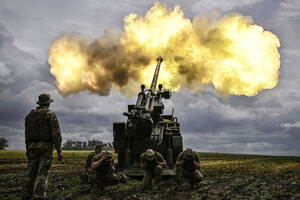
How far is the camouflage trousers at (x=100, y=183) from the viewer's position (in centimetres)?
982

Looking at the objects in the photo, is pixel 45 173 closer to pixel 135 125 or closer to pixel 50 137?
pixel 50 137

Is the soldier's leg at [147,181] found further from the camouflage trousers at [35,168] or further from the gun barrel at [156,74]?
the gun barrel at [156,74]

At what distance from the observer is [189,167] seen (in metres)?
10.8

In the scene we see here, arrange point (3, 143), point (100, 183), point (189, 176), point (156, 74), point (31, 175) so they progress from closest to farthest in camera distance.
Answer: point (31, 175)
point (100, 183)
point (189, 176)
point (156, 74)
point (3, 143)

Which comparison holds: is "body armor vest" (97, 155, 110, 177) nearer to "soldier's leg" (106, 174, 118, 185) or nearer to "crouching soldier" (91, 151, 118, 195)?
"crouching soldier" (91, 151, 118, 195)

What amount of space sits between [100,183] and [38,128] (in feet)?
10.7

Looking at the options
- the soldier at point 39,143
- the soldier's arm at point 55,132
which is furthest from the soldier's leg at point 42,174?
the soldier's arm at point 55,132

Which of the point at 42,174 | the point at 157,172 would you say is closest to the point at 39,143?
the point at 42,174

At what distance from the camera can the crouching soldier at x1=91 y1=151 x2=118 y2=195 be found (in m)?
9.85

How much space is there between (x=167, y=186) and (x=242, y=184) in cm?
290

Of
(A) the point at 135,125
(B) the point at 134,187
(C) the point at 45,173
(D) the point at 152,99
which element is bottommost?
(B) the point at 134,187

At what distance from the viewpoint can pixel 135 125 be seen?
1446cm

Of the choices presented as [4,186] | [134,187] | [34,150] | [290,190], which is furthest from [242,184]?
[4,186]

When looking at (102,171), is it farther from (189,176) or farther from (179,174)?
(189,176)
